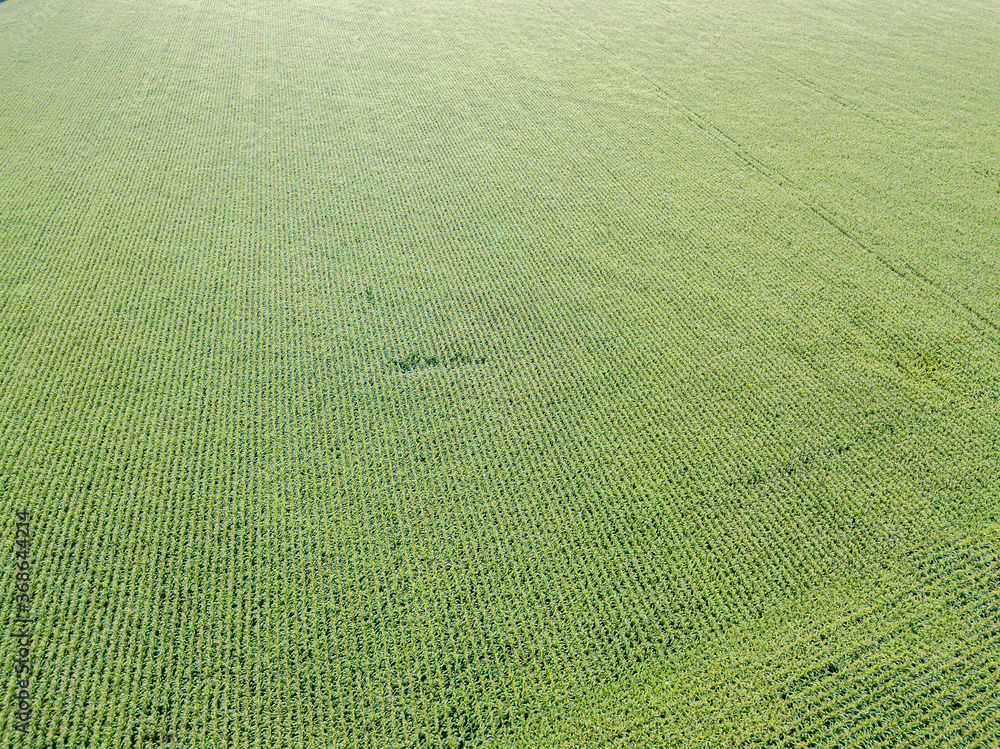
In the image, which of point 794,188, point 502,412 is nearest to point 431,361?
point 502,412

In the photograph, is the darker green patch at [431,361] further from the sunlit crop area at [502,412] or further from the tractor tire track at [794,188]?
the tractor tire track at [794,188]

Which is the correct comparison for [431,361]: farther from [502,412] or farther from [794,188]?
[794,188]

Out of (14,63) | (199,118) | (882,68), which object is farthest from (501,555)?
(14,63)

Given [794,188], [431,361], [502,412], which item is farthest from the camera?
[794,188]

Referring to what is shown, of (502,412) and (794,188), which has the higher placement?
(794,188)

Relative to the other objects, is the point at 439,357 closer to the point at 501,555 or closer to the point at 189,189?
the point at 501,555

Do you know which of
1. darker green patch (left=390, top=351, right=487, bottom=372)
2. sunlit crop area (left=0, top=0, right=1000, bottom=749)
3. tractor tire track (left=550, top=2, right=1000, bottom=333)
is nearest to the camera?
sunlit crop area (left=0, top=0, right=1000, bottom=749)

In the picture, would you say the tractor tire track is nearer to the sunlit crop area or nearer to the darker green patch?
the sunlit crop area

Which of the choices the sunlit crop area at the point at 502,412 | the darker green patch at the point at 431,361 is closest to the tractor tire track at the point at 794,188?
the sunlit crop area at the point at 502,412

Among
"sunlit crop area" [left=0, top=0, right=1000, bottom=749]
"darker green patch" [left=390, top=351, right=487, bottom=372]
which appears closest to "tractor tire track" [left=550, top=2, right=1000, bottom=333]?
"sunlit crop area" [left=0, top=0, right=1000, bottom=749]
